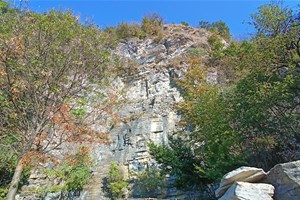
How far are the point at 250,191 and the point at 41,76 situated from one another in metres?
6.69

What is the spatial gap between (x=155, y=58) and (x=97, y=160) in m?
8.23

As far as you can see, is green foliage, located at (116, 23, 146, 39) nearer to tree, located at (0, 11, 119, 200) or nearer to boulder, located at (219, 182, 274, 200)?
tree, located at (0, 11, 119, 200)

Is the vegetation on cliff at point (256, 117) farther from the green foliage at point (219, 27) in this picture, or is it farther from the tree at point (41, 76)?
the green foliage at point (219, 27)

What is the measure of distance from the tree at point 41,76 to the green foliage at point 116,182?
3370 mm

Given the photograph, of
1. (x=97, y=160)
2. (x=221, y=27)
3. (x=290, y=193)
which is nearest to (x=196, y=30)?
(x=221, y=27)

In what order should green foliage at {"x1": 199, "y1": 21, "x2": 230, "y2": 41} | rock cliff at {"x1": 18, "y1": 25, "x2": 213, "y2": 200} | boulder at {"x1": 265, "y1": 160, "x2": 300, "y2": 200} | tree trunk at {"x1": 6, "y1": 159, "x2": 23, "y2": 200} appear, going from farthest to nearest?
green foliage at {"x1": 199, "y1": 21, "x2": 230, "y2": 41}, rock cliff at {"x1": 18, "y1": 25, "x2": 213, "y2": 200}, tree trunk at {"x1": 6, "y1": 159, "x2": 23, "y2": 200}, boulder at {"x1": 265, "y1": 160, "x2": 300, "y2": 200}

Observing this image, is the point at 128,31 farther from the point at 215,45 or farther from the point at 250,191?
the point at 250,191

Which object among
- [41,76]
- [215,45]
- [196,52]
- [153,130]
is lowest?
[41,76]

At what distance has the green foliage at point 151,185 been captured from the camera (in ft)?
39.9

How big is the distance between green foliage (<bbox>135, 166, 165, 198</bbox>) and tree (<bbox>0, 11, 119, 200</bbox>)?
11.2 feet

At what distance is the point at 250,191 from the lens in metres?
5.34

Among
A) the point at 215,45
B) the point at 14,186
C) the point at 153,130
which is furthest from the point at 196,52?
the point at 14,186

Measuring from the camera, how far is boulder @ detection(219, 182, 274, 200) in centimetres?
527

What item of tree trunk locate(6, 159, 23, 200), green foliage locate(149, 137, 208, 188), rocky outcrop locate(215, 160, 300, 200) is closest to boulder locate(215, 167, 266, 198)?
rocky outcrop locate(215, 160, 300, 200)
